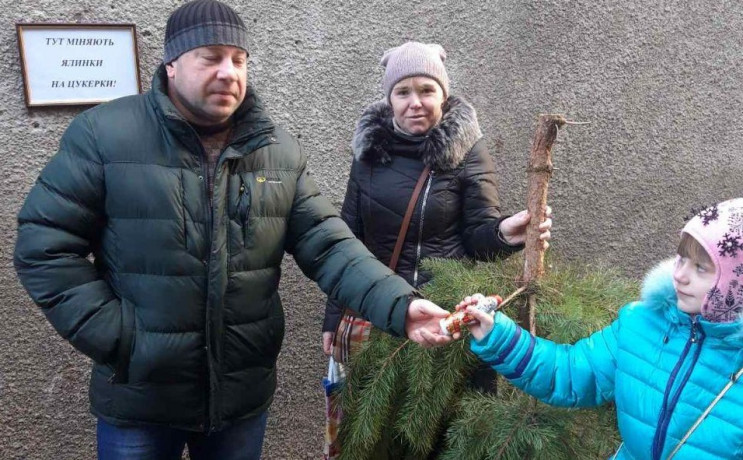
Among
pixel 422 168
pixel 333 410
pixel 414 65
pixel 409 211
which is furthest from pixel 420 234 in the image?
pixel 333 410

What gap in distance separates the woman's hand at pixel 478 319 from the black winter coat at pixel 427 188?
0.64m

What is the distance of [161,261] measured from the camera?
1852 mm

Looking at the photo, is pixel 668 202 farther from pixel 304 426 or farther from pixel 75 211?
pixel 75 211

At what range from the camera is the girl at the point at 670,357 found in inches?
58.4

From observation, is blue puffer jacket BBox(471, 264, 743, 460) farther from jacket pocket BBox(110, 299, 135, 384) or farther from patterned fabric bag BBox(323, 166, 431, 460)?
jacket pocket BBox(110, 299, 135, 384)

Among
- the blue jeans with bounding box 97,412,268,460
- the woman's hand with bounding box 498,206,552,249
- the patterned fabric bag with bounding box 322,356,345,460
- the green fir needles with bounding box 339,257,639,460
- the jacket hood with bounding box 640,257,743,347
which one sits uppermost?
the jacket hood with bounding box 640,257,743,347

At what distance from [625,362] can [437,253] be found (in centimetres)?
96

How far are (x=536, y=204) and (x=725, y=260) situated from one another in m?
0.60

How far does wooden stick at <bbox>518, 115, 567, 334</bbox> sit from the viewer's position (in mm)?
1905

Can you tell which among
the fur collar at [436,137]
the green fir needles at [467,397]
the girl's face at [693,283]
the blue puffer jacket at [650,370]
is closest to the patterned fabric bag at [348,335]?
the green fir needles at [467,397]

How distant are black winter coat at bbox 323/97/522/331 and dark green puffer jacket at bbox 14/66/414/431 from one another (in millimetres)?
520

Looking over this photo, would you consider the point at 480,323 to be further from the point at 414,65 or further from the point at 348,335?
the point at 414,65

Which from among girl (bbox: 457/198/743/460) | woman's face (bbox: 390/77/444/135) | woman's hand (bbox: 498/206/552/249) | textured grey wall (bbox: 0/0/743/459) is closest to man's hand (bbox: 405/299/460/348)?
girl (bbox: 457/198/743/460)

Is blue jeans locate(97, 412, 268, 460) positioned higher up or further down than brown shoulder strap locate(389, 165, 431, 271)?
further down
